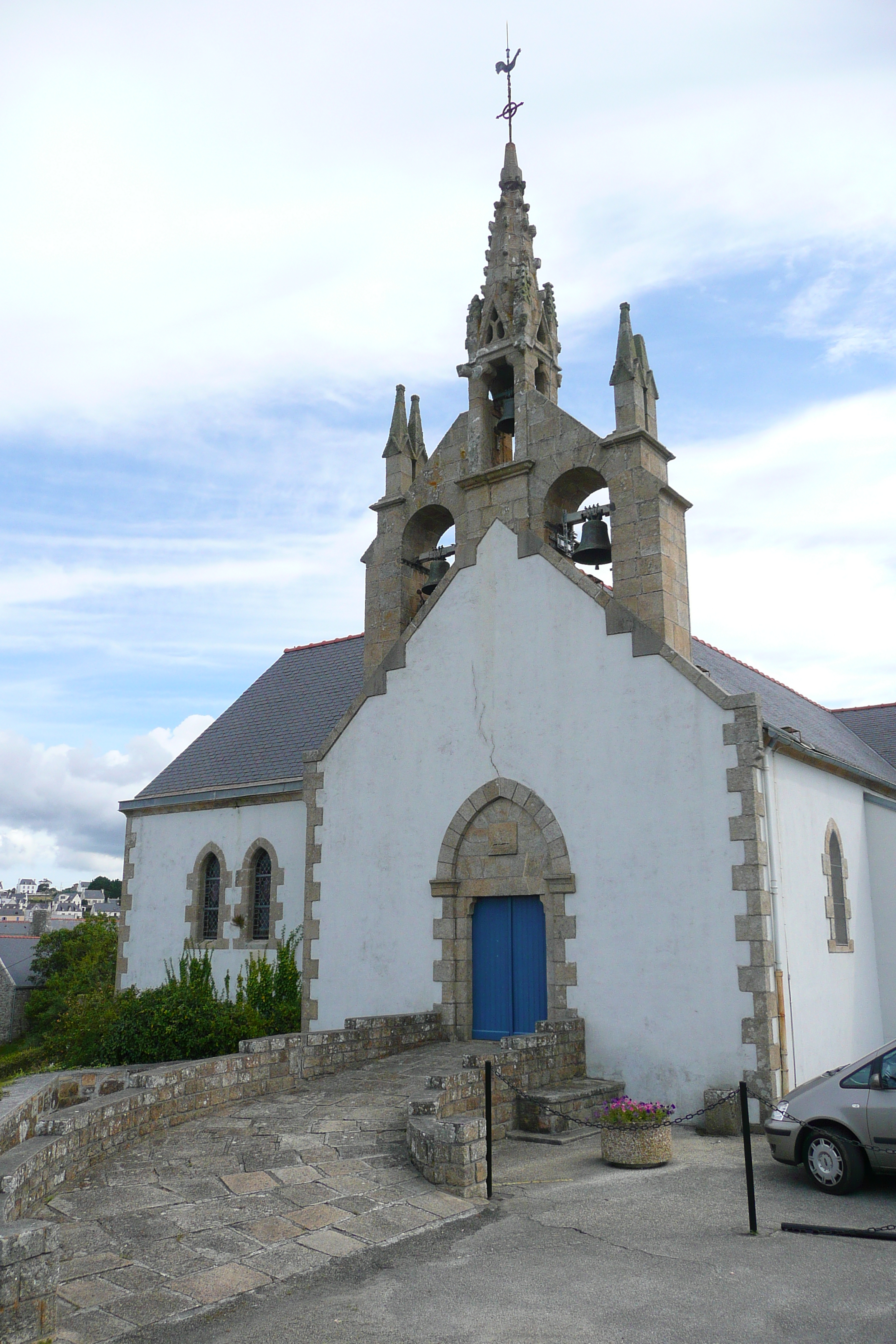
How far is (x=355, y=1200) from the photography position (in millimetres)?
7902

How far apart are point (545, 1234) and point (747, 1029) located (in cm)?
470

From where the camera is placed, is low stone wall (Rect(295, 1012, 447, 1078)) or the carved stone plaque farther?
the carved stone plaque

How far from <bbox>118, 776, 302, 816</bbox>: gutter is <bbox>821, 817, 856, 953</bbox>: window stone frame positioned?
29.9ft

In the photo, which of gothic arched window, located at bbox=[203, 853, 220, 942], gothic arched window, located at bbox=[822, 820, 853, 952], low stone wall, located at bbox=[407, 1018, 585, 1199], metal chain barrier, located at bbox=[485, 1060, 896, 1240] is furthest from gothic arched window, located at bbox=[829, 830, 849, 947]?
gothic arched window, located at bbox=[203, 853, 220, 942]

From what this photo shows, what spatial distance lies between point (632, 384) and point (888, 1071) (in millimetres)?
9413

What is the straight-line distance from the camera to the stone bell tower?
1368 centimetres

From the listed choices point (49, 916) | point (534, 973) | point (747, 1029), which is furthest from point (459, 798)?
point (49, 916)

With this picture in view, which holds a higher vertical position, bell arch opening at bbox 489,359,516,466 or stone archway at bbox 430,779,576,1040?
bell arch opening at bbox 489,359,516,466

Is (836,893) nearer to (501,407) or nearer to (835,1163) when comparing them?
(835,1163)

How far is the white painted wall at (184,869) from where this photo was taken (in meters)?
18.5

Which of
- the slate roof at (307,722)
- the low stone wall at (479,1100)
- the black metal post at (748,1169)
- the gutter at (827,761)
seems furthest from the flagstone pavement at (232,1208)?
the slate roof at (307,722)

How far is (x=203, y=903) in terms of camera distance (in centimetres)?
1995

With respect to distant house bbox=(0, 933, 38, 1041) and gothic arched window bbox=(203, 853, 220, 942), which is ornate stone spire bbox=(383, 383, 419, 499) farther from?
distant house bbox=(0, 933, 38, 1041)

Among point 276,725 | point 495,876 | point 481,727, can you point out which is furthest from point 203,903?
point 481,727
